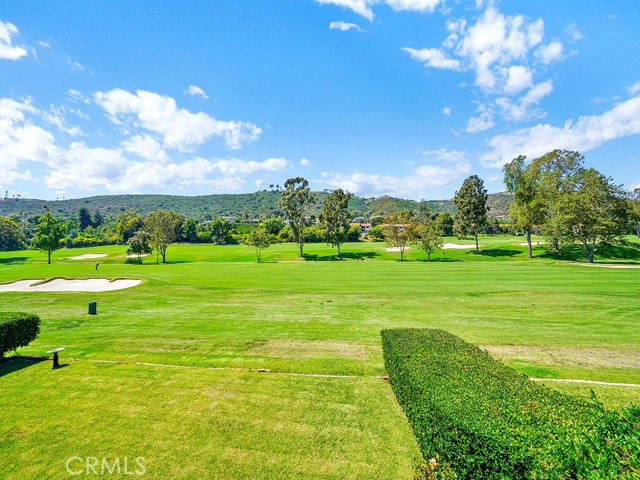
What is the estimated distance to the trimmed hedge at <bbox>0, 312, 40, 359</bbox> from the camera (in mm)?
10766

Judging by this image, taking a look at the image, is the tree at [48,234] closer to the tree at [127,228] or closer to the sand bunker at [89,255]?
the sand bunker at [89,255]

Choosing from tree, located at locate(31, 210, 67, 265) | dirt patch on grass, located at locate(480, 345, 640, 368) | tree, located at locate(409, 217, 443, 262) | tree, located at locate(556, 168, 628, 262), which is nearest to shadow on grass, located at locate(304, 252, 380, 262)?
tree, located at locate(409, 217, 443, 262)

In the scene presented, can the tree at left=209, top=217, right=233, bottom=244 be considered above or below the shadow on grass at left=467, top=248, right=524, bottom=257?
above

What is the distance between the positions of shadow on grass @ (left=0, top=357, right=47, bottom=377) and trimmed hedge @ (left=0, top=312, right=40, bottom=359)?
355 millimetres

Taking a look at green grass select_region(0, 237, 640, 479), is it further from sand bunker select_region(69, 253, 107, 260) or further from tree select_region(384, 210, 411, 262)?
sand bunker select_region(69, 253, 107, 260)

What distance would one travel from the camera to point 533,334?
14.0 meters

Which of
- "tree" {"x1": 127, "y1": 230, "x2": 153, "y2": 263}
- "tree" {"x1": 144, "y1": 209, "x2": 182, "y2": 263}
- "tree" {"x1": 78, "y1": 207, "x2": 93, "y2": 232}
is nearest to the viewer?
"tree" {"x1": 144, "y1": 209, "x2": 182, "y2": 263}

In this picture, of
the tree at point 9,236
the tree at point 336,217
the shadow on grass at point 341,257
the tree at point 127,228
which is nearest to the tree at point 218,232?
the tree at point 127,228

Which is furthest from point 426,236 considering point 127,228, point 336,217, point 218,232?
point 127,228

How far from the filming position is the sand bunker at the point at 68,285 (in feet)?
95.8

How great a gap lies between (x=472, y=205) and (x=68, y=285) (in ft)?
226

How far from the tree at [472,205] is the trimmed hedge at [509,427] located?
218 ft

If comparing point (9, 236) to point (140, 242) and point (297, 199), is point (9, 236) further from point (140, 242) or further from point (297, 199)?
point (297, 199)

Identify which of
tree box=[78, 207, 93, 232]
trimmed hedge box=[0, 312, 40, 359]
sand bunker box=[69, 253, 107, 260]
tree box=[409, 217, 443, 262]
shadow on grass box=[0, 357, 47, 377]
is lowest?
sand bunker box=[69, 253, 107, 260]
